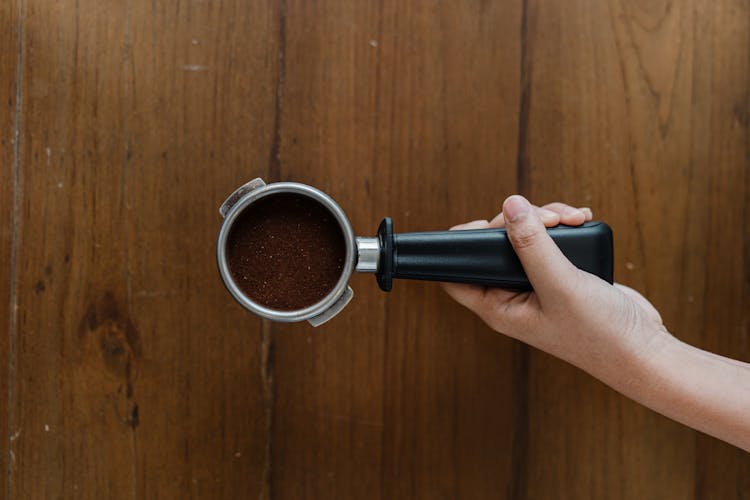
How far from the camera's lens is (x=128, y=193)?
0.49 meters

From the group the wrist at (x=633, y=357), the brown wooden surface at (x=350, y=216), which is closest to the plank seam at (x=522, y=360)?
the brown wooden surface at (x=350, y=216)

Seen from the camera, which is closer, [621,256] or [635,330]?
[635,330]

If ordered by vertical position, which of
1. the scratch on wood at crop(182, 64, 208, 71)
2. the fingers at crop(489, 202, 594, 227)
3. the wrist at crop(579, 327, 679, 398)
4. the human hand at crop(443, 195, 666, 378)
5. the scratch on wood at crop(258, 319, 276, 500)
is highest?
the scratch on wood at crop(182, 64, 208, 71)

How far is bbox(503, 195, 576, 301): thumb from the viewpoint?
0.38m

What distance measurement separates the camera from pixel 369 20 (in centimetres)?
50

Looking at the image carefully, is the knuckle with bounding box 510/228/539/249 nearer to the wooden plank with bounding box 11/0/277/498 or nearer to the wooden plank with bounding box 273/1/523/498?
the wooden plank with bounding box 273/1/523/498

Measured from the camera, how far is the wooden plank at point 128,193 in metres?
0.49

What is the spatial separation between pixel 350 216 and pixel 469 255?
0.44 ft

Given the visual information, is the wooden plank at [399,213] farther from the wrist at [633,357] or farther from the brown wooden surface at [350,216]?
the wrist at [633,357]

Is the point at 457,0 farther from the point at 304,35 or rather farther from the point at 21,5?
the point at 21,5

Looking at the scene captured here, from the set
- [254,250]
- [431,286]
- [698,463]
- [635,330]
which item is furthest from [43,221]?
[698,463]

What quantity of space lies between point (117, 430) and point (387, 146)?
34 cm

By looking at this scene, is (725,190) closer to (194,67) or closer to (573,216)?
(573,216)

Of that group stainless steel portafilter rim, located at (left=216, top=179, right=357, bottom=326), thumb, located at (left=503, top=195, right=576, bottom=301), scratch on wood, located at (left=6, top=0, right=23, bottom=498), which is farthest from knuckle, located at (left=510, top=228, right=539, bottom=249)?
scratch on wood, located at (left=6, top=0, right=23, bottom=498)
